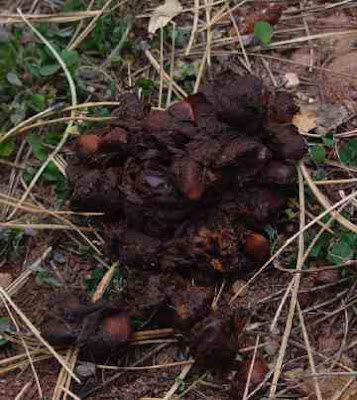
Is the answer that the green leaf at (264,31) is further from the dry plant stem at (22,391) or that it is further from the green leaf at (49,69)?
the dry plant stem at (22,391)

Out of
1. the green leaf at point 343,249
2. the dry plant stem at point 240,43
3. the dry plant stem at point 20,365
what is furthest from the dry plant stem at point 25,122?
the green leaf at point 343,249

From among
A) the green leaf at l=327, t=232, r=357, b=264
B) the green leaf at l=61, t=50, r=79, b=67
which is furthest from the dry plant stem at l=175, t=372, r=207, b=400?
the green leaf at l=61, t=50, r=79, b=67

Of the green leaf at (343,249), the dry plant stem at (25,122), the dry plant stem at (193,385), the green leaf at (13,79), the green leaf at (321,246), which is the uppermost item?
the green leaf at (13,79)

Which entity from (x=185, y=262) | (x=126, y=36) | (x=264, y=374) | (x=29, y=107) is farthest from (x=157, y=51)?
(x=264, y=374)

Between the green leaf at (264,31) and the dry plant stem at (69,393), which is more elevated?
the green leaf at (264,31)

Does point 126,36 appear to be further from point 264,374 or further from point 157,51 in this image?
point 264,374

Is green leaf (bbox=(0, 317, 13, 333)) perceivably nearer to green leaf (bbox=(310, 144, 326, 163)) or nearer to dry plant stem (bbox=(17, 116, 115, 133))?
dry plant stem (bbox=(17, 116, 115, 133))

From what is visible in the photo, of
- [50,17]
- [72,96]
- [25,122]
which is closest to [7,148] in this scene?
[25,122]
